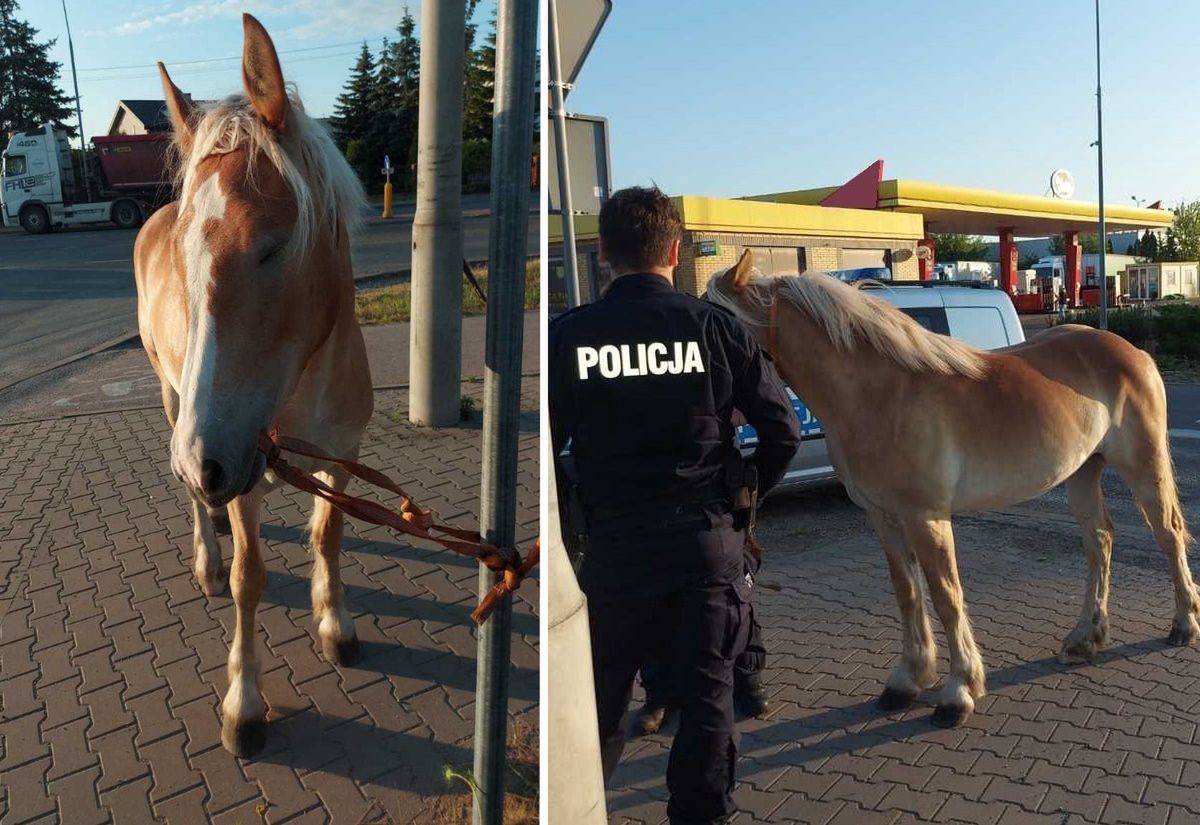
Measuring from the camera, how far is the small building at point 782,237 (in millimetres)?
11719

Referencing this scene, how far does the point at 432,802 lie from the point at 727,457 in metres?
1.03

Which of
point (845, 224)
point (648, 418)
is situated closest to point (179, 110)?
point (648, 418)

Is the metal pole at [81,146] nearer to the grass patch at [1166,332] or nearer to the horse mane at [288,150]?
the horse mane at [288,150]

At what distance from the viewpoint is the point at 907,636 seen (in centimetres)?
339

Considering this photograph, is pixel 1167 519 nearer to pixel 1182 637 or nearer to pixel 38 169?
pixel 1182 637

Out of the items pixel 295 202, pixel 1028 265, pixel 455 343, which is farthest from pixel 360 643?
pixel 1028 265

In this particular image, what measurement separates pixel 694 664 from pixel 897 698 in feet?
5.41

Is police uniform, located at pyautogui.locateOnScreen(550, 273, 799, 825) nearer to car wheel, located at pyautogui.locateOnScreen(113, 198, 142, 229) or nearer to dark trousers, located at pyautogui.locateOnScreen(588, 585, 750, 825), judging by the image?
dark trousers, located at pyautogui.locateOnScreen(588, 585, 750, 825)

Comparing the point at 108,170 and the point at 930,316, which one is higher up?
the point at 108,170

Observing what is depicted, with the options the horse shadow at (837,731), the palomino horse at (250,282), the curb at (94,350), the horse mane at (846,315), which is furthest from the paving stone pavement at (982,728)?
the curb at (94,350)

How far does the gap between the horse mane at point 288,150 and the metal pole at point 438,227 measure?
0.68 ft

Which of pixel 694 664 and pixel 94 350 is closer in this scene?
pixel 694 664

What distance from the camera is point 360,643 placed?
2.61 meters

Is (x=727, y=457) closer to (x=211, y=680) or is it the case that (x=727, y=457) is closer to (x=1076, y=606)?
(x=211, y=680)
